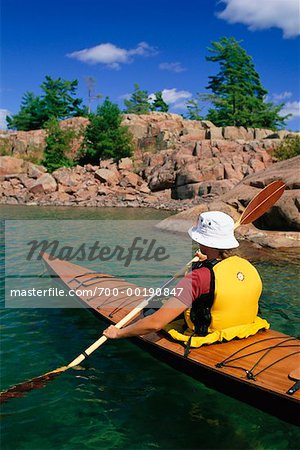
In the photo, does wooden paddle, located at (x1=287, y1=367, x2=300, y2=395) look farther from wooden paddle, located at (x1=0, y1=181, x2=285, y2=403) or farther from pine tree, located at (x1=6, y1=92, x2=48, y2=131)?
pine tree, located at (x1=6, y1=92, x2=48, y2=131)

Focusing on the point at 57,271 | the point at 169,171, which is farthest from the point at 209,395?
the point at 169,171

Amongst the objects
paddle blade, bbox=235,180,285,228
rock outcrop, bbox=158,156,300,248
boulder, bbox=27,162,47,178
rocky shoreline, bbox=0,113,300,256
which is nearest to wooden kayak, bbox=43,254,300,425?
paddle blade, bbox=235,180,285,228

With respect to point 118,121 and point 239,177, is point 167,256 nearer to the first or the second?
point 239,177

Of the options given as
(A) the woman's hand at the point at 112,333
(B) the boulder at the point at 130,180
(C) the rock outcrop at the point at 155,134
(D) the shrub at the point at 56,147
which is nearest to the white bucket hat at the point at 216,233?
(A) the woman's hand at the point at 112,333

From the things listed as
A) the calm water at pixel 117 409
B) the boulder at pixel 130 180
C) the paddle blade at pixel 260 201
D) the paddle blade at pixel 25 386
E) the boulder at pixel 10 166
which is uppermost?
the boulder at pixel 10 166

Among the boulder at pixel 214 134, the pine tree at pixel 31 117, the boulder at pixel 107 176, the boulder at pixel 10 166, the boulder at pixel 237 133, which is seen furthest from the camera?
the pine tree at pixel 31 117

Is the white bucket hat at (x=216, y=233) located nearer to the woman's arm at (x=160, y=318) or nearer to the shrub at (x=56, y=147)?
the woman's arm at (x=160, y=318)

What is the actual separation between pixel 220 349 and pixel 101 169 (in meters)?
29.7

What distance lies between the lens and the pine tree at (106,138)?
35.6 m

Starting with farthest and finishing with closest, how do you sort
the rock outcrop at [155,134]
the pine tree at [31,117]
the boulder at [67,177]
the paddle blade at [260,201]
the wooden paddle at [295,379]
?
the pine tree at [31,117], the rock outcrop at [155,134], the boulder at [67,177], the paddle blade at [260,201], the wooden paddle at [295,379]

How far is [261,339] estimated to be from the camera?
375 cm

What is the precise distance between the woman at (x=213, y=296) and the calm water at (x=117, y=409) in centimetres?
57

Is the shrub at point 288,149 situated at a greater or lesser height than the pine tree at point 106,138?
lesser

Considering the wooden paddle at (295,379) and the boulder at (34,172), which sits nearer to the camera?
the wooden paddle at (295,379)
